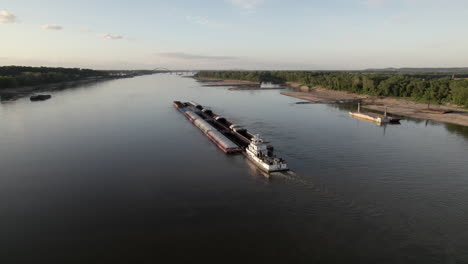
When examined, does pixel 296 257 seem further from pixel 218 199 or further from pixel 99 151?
pixel 99 151

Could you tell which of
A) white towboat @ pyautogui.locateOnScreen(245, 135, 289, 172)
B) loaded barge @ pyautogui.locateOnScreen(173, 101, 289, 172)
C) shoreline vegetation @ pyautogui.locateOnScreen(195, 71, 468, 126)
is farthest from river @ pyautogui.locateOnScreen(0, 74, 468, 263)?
shoreline vegetation @ pyautogui.locateOnScreen(195, 71, 468, 126)

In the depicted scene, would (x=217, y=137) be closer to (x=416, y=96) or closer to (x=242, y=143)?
(x=242, y=143)

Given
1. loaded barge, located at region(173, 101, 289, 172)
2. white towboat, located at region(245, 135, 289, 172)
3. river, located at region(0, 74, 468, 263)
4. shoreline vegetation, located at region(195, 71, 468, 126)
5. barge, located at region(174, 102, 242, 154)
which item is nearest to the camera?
river, located at region(0, 74, 468, 263)

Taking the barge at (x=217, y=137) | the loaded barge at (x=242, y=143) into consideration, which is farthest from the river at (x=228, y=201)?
the barge at (x=217, y=137)

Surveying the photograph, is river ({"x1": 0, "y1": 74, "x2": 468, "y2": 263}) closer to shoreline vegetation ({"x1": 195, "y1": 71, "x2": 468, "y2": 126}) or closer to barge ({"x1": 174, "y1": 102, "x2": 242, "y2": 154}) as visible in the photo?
barge ({"x1": 174, "y1": 102, "x2": 242, "y2": 154})

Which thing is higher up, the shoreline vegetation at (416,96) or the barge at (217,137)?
the shoreline vegetation at (416,96)

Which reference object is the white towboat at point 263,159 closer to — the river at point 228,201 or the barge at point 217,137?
the river at point 228,201

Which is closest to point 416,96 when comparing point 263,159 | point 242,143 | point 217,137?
point 242,143
